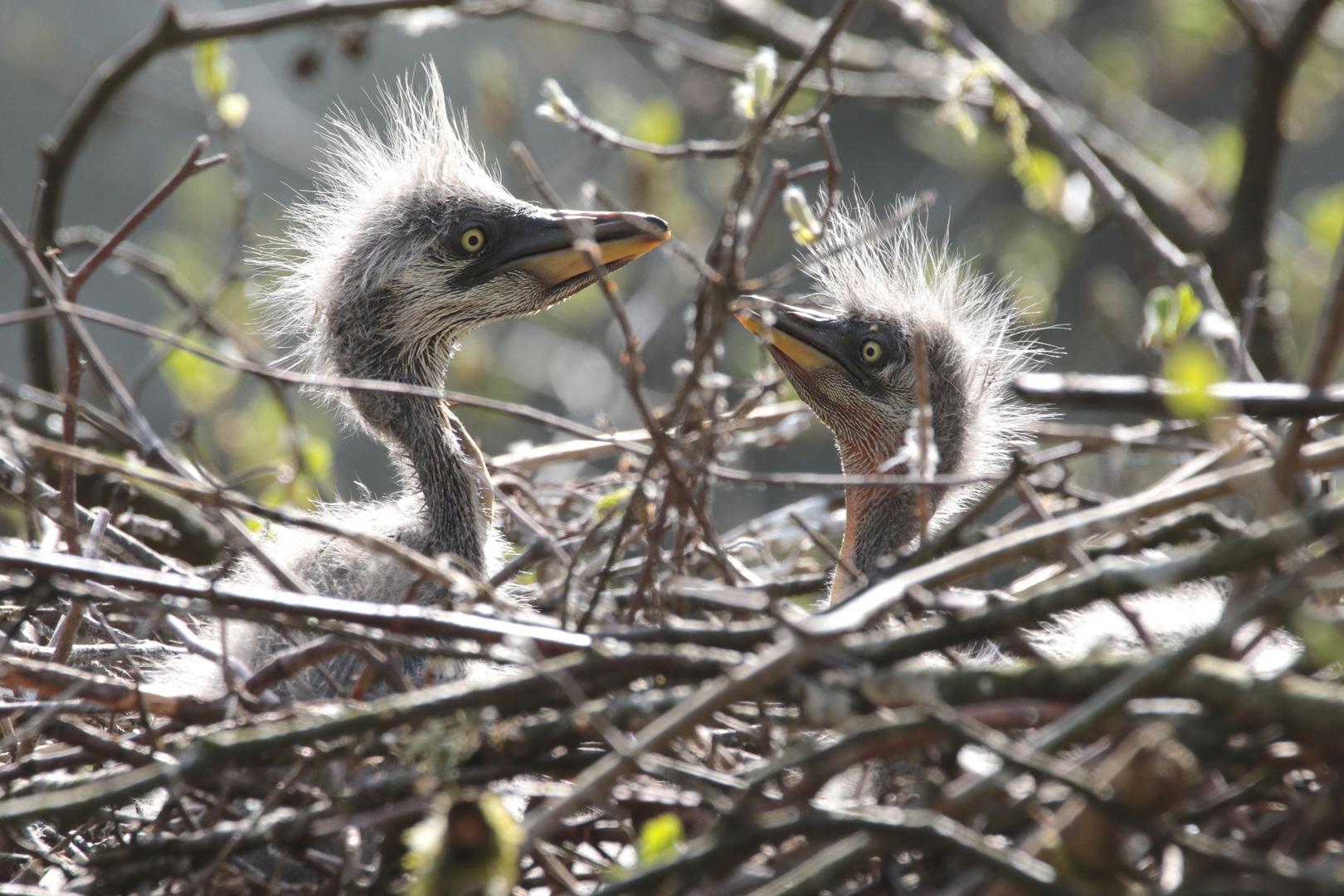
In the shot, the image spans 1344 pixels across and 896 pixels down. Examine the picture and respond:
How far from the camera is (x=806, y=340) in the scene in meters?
2.28

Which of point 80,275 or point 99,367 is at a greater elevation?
point 80,275

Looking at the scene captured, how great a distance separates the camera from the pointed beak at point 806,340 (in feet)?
7.43

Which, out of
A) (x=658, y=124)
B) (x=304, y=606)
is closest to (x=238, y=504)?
(x=304, y=606)

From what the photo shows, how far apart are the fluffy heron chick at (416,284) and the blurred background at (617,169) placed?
7.9 inches

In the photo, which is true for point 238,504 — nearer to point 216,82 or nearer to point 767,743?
point 767,743

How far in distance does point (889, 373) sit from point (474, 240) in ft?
2.88

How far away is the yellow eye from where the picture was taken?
2.29 m

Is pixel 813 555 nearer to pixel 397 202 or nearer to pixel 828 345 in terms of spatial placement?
pixel 828 345

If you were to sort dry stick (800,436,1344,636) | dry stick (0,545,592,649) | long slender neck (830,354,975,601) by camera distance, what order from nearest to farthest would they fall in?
dry stick (800,436,1344,636)
dry stick (0,545,592,649)
long slender neck (830,354,975,601)

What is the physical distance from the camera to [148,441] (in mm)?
1649

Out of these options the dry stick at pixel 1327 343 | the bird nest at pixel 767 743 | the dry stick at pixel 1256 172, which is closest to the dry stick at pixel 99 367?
the bird nest at pixel 767 743

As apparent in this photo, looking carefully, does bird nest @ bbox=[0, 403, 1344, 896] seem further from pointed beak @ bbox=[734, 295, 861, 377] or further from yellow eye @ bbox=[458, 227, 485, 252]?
yellow eye @ bbox=[458, 227, 485, 252]

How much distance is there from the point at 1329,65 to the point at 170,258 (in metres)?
4.11

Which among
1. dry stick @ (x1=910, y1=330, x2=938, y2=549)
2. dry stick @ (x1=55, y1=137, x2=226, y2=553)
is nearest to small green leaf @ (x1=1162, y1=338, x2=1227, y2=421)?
dry stick @ (x1=910, y1=330, x2=938, y2=549)
